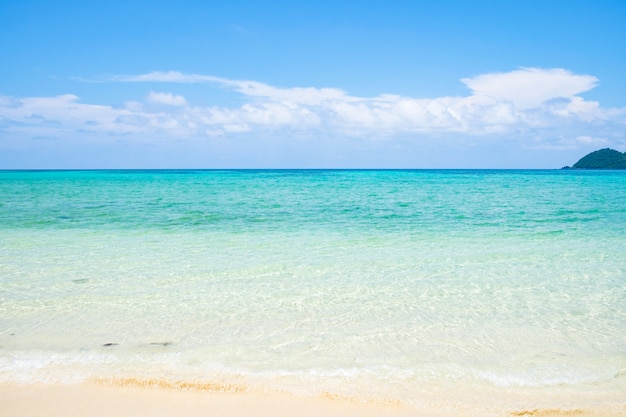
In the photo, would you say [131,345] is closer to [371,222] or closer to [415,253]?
[415,253]

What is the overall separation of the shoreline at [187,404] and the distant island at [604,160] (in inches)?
7776

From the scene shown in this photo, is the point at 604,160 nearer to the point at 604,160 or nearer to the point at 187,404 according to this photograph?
the point at 604,160

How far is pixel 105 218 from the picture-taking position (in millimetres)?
16688

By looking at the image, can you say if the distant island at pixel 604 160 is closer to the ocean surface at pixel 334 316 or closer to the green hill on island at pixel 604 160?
the green hill on island at pixel 604 160

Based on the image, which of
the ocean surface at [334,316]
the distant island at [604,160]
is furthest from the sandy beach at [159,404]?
the distant island at [604,160]

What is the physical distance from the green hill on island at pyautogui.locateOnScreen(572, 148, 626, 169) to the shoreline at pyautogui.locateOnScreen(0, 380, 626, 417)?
19750 centimetres

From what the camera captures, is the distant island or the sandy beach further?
the distant island

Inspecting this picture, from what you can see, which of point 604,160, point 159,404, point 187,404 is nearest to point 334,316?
point 187,404

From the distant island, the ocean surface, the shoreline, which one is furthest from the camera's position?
the distant island

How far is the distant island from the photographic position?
163875 mm

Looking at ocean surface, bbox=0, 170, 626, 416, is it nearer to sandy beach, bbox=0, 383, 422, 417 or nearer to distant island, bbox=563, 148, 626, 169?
sandy beach, bbox=0, 383, 422, 417

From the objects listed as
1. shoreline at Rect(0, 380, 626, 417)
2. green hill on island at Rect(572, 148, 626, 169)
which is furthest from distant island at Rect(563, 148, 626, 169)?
shoreline at Rect(0, 380, 626, 417)

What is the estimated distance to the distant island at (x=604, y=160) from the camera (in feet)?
538

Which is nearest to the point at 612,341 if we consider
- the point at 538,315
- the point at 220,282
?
the point at 538,315
